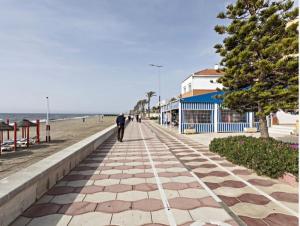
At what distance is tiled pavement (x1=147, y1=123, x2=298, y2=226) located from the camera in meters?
3.78

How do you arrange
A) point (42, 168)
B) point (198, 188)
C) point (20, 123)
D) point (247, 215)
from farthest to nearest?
point (20, 123) < point (198, 188) < point (42, 168) < point (247, 215)

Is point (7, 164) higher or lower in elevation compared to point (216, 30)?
lower

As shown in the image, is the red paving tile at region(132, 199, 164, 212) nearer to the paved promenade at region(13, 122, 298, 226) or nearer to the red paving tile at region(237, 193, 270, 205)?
the paved promenade at region(13, 122, 298, 226)

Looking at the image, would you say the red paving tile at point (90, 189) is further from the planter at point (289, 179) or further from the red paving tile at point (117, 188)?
the planter at point (289, 179)

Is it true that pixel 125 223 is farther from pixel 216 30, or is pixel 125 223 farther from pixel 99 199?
pixel 216 30

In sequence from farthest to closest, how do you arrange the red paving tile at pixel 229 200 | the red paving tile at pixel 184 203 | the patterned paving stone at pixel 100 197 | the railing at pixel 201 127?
the railing at pixel 201 127
the patterned paving stone at pixel 100 197
the red paving tile at pixel 229 200
the red paving tile at pixel 184 203

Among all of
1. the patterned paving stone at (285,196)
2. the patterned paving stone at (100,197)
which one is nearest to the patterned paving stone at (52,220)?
the patterned paving stone at (100,197)

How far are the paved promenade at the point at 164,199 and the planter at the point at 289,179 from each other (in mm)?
182

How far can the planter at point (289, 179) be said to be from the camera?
5277mm

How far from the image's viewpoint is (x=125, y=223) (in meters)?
3.56

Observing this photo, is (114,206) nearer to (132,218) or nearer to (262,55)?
(132,218)

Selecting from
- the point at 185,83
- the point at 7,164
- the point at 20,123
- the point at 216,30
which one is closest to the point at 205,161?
the point at 216,30

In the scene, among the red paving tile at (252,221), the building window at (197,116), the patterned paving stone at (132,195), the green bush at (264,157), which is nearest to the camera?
the red paving tile at (252,221)

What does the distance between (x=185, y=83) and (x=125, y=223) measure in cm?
3334
